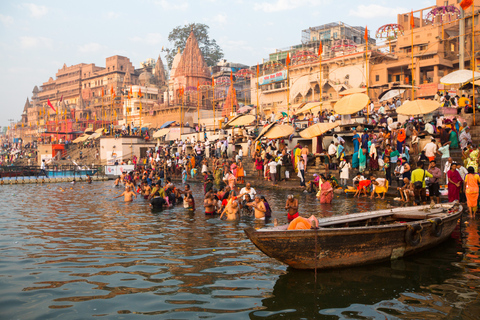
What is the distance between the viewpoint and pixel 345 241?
21.1ft

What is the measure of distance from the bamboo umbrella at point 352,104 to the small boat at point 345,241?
10.2 metres

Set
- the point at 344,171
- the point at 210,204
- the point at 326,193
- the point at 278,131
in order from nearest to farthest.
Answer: the point at 210,204
the point at 326,193
the point at 344,171
the point at 278,131

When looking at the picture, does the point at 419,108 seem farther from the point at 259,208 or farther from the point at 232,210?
the point at 232,210

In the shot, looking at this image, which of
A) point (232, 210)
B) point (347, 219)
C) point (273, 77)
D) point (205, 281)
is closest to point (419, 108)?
point (232, 210)

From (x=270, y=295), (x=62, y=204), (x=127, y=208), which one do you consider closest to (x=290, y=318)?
(x=270, y=295)

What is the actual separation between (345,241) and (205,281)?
2.43 meters

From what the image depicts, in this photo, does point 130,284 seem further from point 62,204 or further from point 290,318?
point 62,204

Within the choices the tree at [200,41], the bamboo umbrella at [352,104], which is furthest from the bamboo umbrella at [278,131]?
the tree at [200,41]

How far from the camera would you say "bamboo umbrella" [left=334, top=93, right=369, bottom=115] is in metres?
17.7

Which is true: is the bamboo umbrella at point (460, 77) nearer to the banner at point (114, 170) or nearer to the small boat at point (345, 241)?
the small boat at point (345, 241)

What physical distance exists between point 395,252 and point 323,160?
512 inches

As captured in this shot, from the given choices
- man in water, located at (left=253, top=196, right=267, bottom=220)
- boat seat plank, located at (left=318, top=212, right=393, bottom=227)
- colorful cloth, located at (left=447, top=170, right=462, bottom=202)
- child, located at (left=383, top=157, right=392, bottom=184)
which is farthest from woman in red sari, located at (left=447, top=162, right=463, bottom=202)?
man in water, located at (left=253, top=196, right=267, bottom=220)

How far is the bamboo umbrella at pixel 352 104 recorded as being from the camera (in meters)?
17.7

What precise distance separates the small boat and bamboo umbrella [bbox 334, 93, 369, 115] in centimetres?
1024
